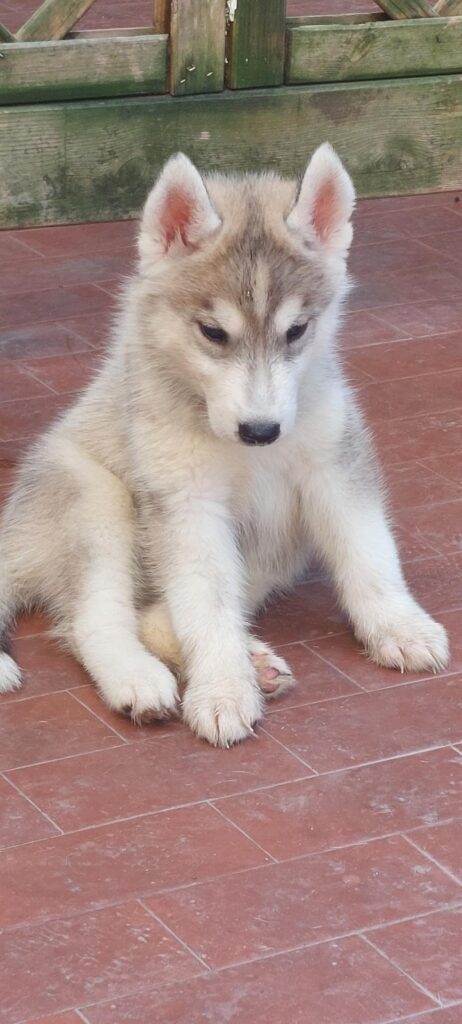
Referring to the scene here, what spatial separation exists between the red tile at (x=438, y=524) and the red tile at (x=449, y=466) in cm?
19

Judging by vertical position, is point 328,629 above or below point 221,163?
below

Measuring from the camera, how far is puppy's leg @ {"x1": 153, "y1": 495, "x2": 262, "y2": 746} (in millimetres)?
3998

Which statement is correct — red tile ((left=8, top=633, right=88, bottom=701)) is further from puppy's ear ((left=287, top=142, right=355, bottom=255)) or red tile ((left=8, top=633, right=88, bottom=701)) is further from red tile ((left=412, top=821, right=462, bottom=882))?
puppy's ear ((left=287, top=142, right=355, bottom=255))

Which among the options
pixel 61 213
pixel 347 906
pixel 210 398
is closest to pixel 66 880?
pixel 347 906

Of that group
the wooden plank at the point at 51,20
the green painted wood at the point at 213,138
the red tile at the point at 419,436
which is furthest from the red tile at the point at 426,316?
the wooden plank at the point at 51,20

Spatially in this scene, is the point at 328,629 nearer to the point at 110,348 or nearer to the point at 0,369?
the point at 110,348

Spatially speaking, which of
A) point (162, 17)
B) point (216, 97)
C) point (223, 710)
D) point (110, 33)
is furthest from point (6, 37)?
→ point (223, 710)

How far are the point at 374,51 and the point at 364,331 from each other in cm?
122


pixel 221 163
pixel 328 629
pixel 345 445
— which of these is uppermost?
pixel 221 163

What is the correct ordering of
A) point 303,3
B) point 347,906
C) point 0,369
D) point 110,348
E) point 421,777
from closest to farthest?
1. point 347,906
2. point 421,777
3. point 110,348
4. point 0,369
5. point 303,3

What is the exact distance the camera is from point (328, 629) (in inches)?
182

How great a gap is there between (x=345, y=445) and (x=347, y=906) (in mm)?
1429

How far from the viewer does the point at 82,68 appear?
5.34 metres

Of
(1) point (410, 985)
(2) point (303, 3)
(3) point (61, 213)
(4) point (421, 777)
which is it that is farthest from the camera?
(2) point (303, 3)
